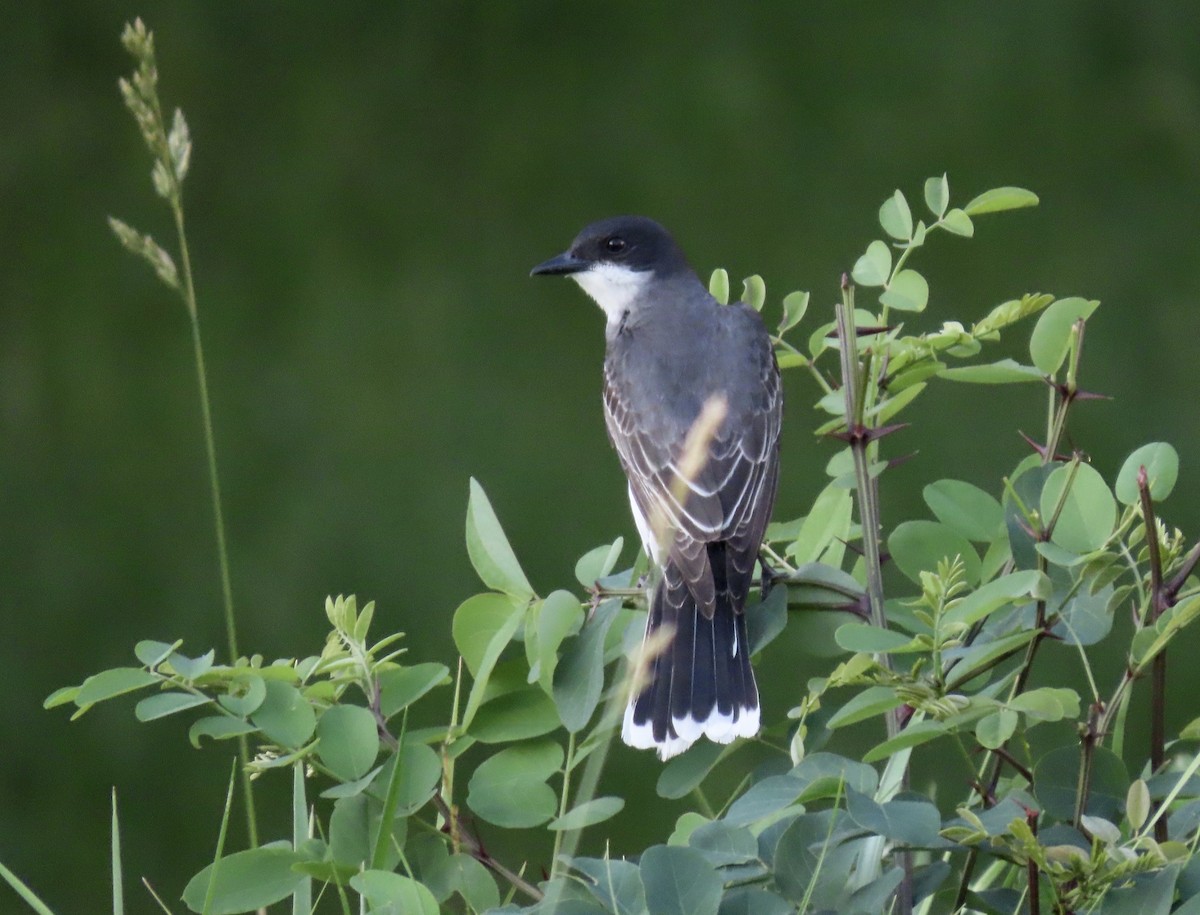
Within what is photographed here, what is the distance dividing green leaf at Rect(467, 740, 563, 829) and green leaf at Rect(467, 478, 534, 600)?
16 cm

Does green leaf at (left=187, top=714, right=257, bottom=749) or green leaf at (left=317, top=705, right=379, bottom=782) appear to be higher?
green leaf at (left=187, top=714, right=257, bottom=749)

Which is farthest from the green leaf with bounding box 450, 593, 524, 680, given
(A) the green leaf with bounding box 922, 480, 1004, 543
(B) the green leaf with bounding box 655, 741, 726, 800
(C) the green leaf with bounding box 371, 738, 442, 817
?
(A) the green leaf with bounding box 922, 480, 1004, 543

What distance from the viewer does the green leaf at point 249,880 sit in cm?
156

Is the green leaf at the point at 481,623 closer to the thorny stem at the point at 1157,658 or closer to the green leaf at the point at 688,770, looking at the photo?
the green leaf at the point at 688,770

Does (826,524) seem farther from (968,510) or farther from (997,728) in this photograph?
(997,728)

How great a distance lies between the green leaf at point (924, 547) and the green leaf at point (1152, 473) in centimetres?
21

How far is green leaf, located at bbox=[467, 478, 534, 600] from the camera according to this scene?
168 cm

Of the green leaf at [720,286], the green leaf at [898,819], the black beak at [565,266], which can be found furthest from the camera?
the black beak at [565,266]

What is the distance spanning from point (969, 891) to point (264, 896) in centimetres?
67

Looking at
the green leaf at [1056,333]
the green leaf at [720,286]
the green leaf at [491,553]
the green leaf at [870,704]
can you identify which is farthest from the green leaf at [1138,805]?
the green leaf at [720,286]

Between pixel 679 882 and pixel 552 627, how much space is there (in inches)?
11.9

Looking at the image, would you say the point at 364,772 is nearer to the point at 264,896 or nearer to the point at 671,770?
the point at 264,896

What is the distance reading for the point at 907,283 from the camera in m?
1.86

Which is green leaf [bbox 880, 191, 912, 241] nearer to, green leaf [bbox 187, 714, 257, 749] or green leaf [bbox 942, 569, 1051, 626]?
green leaf [bbox 942, 569, 1051, 626]
